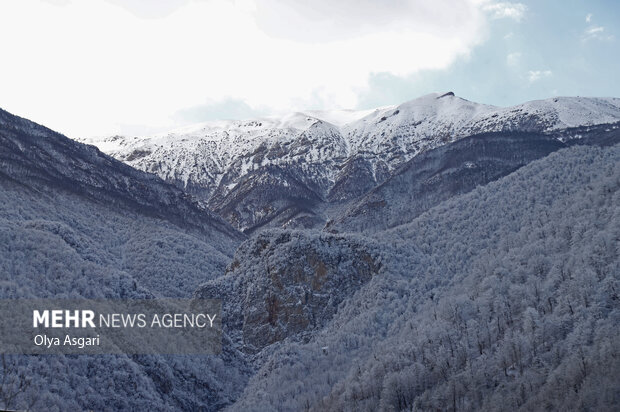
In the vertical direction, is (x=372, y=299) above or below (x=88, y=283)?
below

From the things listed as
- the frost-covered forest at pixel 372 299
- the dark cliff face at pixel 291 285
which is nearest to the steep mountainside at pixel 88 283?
the frost-covered forest at pixel 372 299

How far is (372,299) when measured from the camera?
15050 centimetres

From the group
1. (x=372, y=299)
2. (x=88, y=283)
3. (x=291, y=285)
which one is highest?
(x=88, y=283)

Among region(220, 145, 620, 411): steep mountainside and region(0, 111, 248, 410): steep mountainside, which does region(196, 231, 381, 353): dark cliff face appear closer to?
region(220, 145, 620, 411): steep mountainside

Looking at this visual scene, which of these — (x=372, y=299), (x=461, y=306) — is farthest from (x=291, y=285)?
(x=461, y=306)

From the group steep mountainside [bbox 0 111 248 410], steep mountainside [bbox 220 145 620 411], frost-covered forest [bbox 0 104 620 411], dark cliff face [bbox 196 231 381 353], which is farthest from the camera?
Result: dark cliff face [bbox 196 231 381 353]

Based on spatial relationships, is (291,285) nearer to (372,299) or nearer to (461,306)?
(372,299)

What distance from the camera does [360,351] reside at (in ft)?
441

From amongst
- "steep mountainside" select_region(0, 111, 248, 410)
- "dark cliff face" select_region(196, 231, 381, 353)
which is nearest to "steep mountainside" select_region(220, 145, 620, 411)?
"dark cliff face" select_region(196, 231, 381, 353)

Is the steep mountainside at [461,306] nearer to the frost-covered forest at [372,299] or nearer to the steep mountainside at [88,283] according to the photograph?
the frost-covered forest at [372,299]

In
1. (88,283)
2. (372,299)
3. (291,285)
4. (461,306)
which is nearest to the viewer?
(88,283)

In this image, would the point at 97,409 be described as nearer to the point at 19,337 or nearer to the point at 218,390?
the point at 19,337

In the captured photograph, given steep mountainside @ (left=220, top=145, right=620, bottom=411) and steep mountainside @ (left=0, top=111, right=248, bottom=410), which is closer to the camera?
steep mountainside @ (left=0, top=111, right=248, bottom=410)

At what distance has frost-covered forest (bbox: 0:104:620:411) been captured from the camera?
101 metres
